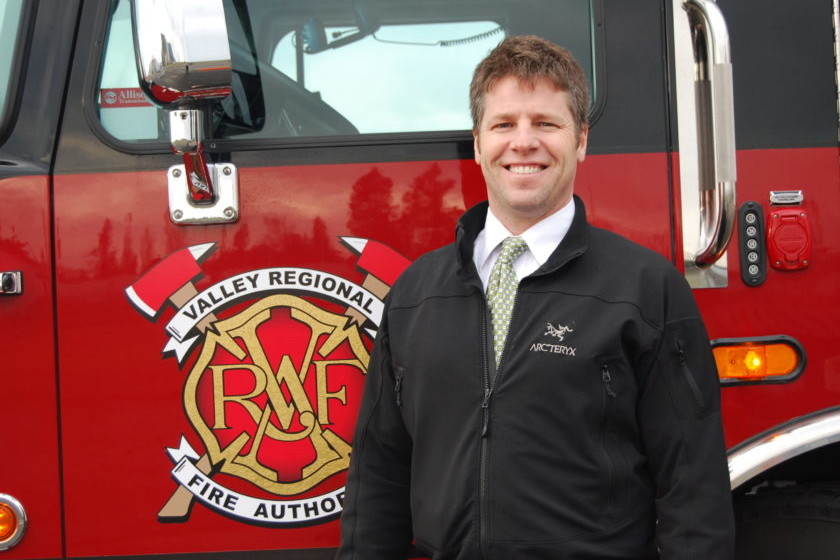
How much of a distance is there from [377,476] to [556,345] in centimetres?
49

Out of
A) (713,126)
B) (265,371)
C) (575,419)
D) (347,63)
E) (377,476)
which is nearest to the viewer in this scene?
(575,419)

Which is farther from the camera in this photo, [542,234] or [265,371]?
[265,371]

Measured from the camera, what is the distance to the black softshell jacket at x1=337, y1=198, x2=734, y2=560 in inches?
55.6

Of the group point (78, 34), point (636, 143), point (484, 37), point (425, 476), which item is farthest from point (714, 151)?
point (78, 34)

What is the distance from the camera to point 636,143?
1.93 metres

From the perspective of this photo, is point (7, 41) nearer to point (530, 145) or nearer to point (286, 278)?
point (286, 278)

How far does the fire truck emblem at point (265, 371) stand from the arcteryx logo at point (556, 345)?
1.91 ft

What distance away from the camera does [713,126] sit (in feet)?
5.91

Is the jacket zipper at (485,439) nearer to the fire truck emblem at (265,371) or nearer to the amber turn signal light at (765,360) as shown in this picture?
the fire truck emblem at (265,371)

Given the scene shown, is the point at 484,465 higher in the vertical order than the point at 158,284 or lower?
lower

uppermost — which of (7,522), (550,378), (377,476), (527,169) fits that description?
(527,169)

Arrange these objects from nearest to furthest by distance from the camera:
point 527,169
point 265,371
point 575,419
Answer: point 575,419 → point 527,169 → point 265,371

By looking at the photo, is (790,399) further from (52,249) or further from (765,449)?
(52,249)

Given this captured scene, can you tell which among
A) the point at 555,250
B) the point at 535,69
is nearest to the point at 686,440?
the point at 555,250
